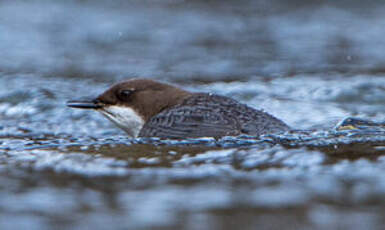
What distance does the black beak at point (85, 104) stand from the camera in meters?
6.87

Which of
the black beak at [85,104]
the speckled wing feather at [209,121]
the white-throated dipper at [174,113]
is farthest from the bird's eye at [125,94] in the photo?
the speckled wing feather at [209,121]

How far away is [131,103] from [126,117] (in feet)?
0.44

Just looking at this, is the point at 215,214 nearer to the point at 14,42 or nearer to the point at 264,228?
the point at 264,228

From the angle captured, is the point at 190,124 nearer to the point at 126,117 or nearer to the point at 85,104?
the point at 126,117

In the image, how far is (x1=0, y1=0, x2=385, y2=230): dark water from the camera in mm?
4430

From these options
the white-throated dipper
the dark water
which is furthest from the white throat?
the dark water

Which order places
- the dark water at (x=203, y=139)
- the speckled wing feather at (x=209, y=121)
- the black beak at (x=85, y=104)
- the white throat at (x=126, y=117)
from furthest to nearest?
the white throat at (x=126, y=117) → the black beak at (x=85, y=104) → the speckled wing feather at (x=209, y=121) → the dark water at (x=203, y=139)

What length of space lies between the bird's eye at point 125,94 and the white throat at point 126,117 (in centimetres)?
9

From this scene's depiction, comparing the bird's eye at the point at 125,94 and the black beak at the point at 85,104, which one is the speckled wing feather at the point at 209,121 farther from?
the black beak at the point at 85,104

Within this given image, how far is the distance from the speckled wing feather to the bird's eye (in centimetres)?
37

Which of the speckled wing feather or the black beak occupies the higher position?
the black beak

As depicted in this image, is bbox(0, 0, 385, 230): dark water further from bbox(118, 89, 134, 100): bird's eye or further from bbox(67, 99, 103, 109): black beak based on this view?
bbox(118, 89, 134, 100): bird's eye

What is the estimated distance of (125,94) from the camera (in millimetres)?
7051

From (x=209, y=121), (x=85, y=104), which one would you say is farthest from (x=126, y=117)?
(x=209, y=121)
